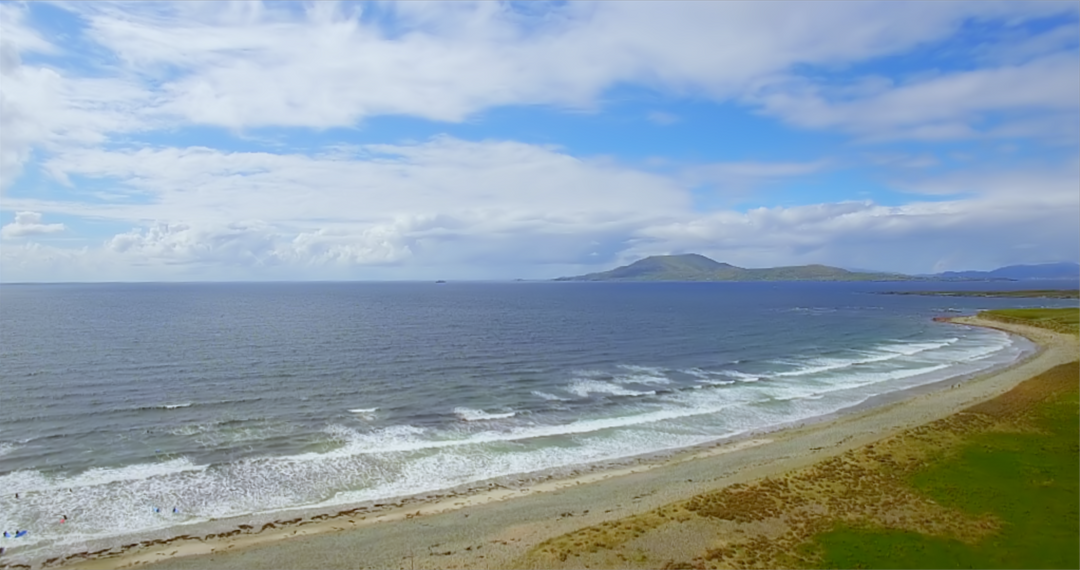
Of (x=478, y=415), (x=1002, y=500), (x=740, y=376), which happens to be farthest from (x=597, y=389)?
(x=1002, y=500)

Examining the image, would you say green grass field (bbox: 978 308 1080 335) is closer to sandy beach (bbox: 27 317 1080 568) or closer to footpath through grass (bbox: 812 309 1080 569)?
footpath through grass (bbox: 812 309 1080 569)

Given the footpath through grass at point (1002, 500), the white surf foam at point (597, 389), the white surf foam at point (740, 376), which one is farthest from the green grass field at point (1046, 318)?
the white surf foam at point (597, 389)

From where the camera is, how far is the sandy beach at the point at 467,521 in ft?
75.5

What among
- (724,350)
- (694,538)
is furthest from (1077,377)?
(694,538)

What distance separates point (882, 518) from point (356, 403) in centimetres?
3806

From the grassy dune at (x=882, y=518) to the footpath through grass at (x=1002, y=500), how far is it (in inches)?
2.3

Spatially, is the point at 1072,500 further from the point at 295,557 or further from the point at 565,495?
the point at 295,557

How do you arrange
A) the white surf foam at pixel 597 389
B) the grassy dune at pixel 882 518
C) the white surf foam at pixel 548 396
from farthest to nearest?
the white surf foam at pixel 597 389
the white surf foam at pixel 548 396
the grassy dune at pixel 882 518

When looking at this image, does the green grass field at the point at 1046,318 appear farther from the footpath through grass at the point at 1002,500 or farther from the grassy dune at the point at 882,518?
the grassy dune at the point at 882,518

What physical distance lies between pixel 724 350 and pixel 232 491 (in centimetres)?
6549

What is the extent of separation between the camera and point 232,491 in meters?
29.9

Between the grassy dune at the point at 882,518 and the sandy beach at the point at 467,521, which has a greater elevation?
the grassy dune at the point at 882,518

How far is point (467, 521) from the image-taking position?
1051 inches

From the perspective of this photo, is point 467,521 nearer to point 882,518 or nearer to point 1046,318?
point 882,518
